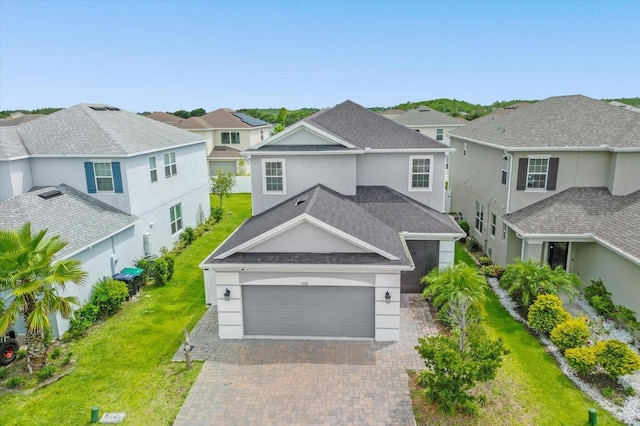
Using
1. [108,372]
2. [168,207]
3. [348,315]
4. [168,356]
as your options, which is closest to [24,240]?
[108,372]

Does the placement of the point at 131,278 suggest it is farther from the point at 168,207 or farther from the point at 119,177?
the point at 168,207

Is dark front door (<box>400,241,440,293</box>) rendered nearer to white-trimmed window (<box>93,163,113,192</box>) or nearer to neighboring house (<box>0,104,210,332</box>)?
neighboring house (<box>0,104,210,332</box>)

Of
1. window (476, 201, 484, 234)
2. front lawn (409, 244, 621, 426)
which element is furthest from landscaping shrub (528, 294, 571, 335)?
window (476, 201, 484, 234)

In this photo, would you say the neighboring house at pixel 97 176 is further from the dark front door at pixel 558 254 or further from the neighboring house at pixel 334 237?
the dark front door at pixel 558 254

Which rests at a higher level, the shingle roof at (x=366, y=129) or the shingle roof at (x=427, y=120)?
the shingle roof at (x=427, y=120)

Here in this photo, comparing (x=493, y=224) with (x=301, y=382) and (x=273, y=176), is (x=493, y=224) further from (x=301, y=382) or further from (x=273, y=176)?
(x=301, y=382)

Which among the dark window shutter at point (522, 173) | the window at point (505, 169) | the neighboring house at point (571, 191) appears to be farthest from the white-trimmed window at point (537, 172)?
the window at point (505, 169)
